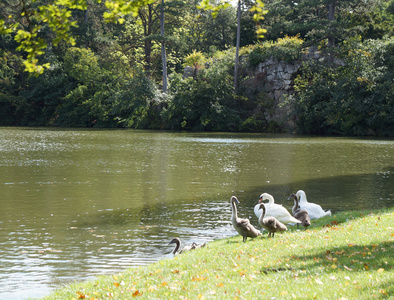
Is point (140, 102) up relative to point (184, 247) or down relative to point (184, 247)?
up

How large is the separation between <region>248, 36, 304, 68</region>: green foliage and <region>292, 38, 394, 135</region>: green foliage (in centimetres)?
222

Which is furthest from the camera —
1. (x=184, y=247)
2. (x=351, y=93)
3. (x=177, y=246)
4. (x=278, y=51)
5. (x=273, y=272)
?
(x=278, y=51)

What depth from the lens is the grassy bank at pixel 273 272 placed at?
610 cm

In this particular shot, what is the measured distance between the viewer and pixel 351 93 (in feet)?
153

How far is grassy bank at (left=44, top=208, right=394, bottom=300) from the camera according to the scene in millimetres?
6098

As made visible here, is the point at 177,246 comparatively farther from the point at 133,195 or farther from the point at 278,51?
the point at 278,51

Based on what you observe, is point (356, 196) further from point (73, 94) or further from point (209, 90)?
point (73, 94)

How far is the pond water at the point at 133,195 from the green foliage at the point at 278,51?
895 inches

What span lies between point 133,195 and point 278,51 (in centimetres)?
4066

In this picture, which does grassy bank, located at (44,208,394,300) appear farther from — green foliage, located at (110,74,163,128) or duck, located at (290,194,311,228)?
green foliage, located at (110,74,163,128)

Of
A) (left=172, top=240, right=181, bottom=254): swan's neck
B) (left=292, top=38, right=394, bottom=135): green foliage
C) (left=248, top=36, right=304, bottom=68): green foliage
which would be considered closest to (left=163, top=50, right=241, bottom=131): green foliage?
(left=248, top=36, right=304, bottom=68): green foliage

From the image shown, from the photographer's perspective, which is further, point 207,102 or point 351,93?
point 207,102

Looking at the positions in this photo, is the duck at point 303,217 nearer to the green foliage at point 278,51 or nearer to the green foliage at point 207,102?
the green foliage at point 278,51

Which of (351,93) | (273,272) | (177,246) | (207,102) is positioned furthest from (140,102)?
(273,272)
